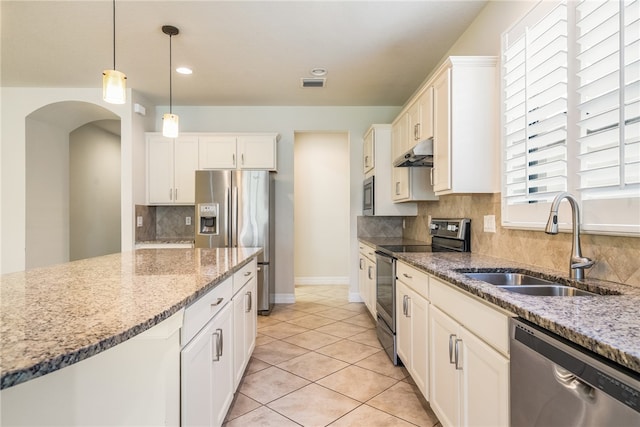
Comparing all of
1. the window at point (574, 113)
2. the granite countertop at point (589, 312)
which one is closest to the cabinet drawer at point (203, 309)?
the granite countertop at point (589, 312)

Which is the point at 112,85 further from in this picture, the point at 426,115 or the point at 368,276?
the point at 368,276

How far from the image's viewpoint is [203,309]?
1410mm

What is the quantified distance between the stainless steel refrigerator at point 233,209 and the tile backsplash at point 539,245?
200 centimetres

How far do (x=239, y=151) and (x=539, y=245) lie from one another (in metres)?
3.44

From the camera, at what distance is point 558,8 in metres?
1.56

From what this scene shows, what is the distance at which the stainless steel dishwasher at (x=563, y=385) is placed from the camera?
0.70 meters

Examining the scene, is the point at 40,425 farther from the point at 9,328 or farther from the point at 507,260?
the point at 507,260

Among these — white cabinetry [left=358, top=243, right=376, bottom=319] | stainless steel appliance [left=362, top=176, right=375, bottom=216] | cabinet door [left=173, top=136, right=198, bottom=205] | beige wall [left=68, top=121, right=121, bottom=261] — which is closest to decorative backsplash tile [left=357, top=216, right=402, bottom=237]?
stainless steel appliance [left=362, top=176, right=375, bottom=216]

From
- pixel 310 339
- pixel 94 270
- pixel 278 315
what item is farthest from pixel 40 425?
pixel 278 315

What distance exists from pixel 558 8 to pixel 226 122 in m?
3.86

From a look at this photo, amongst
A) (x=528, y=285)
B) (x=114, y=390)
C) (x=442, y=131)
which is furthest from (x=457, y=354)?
(x=442, y=131)

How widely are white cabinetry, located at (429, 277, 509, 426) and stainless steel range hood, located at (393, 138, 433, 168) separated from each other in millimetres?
1172

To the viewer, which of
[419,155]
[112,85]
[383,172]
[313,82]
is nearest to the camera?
[112,85]

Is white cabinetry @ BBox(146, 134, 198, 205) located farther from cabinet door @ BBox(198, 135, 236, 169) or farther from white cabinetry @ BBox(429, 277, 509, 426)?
white cabinetry @ BBox(429, 277, 509, 426)
